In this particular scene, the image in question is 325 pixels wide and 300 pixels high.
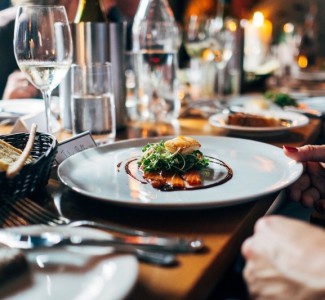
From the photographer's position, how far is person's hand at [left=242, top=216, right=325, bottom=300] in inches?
17.5

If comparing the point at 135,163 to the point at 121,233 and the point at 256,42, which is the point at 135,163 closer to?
the point at 121,233

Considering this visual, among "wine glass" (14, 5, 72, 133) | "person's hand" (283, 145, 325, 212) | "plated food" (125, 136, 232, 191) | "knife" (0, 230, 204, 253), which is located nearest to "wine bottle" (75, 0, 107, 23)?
"wine glass" (14, 5, 72, 133)

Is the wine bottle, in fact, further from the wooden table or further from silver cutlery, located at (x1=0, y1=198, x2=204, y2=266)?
silver cutlery, located at (x1=0, y1=198, x2=204, y2=266)

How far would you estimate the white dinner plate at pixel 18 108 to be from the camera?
48.8 inches

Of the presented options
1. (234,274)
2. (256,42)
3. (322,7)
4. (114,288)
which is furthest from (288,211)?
(322,7)

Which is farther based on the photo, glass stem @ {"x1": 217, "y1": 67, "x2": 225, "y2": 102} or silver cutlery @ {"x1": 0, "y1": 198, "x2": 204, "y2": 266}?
glass stem @ {"x1": 217, "y1": 67, "x2": 225, "y2": 102}

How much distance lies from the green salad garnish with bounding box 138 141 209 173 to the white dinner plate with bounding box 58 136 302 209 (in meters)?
0.04

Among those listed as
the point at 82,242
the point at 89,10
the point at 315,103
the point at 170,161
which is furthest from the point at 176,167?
the point at 315,103

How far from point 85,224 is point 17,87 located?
3.89 feet

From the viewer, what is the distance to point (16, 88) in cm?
162

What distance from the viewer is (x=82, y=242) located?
0.50 meters

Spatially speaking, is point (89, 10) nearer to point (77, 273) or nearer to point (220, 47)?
point (220, 47)

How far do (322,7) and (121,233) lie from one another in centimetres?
410

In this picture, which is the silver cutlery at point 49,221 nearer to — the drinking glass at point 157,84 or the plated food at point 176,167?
the plated food at point 176,167
